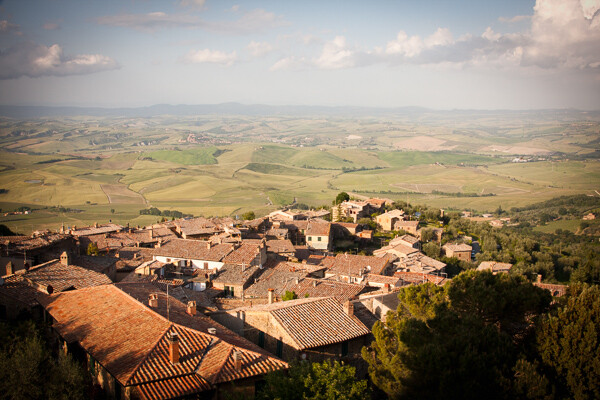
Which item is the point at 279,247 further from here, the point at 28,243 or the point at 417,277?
the point at 28,243

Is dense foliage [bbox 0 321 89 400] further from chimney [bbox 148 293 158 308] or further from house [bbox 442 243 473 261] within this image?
house [bbox 442 243 473 261]

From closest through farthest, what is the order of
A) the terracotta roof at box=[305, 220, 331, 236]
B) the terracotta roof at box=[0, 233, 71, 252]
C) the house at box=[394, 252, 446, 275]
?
the terracotta roof at box=[0, 233, 71, 252] → the house at box=[394, 252, 446, 275] → the terracotta roof at box=[305, 220, 331, 236]

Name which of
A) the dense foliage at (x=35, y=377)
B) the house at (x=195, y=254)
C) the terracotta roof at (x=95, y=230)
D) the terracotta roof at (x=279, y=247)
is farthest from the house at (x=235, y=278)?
the terracotta roof at (x=95, y=230)

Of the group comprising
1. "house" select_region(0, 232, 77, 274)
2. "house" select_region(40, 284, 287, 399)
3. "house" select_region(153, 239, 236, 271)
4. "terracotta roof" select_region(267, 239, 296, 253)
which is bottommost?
"terracotta roof" select_region(267, 239, 296, 253)

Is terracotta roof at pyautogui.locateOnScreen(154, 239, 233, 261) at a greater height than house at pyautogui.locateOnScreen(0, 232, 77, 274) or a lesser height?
lesser

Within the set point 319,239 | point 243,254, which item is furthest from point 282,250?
point 319,239

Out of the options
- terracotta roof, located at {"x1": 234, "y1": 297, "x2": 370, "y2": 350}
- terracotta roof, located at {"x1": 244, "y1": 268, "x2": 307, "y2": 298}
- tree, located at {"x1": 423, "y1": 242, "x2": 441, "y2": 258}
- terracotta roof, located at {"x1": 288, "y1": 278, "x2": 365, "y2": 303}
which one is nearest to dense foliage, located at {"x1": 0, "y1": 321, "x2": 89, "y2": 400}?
terracotta roof, located at {"x1": 234, "y1": 297, "x2": 370, "y2": 350}

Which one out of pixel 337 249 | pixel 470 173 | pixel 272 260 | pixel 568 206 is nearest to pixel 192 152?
pixel 470 173
